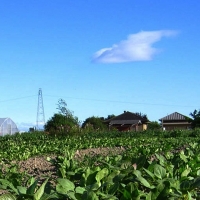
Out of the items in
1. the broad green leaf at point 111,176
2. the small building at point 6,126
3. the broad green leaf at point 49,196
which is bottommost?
the broad green leaf at point 49,196

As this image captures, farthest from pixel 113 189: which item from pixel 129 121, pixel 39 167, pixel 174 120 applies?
pixel 174 120

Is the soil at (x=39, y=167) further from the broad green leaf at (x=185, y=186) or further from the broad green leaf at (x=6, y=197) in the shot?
the broad green leaf at (x=185, y=186)

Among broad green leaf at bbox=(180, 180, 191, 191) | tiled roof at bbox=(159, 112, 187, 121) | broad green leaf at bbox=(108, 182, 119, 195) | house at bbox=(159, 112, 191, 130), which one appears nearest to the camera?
broad green leaf at bbox=(108, 182, 119, 195)

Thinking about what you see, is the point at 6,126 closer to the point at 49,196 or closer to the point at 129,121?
the point at 129,121

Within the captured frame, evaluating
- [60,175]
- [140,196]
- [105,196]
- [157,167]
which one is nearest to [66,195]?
[105,196]

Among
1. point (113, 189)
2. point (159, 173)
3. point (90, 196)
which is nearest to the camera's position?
point (90, 196)

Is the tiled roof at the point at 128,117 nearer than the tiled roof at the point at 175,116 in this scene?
Yes

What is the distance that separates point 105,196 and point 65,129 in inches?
1038

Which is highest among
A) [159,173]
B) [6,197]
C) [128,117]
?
[128,117]

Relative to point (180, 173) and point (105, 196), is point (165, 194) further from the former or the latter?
point (180, 173)

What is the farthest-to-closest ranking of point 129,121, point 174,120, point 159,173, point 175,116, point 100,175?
point 175,116, point 174,120, point 129,121, point 159,173, point 100,175

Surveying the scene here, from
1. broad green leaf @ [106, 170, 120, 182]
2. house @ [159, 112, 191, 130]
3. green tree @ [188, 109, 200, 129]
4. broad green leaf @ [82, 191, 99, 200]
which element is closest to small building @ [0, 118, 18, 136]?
green tree @ [188, 109, 200, 129]

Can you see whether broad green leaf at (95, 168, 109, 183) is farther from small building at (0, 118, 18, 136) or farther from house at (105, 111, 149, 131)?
house at (105, 111, 149, 131)

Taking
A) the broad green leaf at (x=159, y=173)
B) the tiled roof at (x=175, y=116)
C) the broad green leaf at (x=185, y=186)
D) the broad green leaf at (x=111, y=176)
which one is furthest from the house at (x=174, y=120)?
the broad green leaf at (x=111, y=176)
